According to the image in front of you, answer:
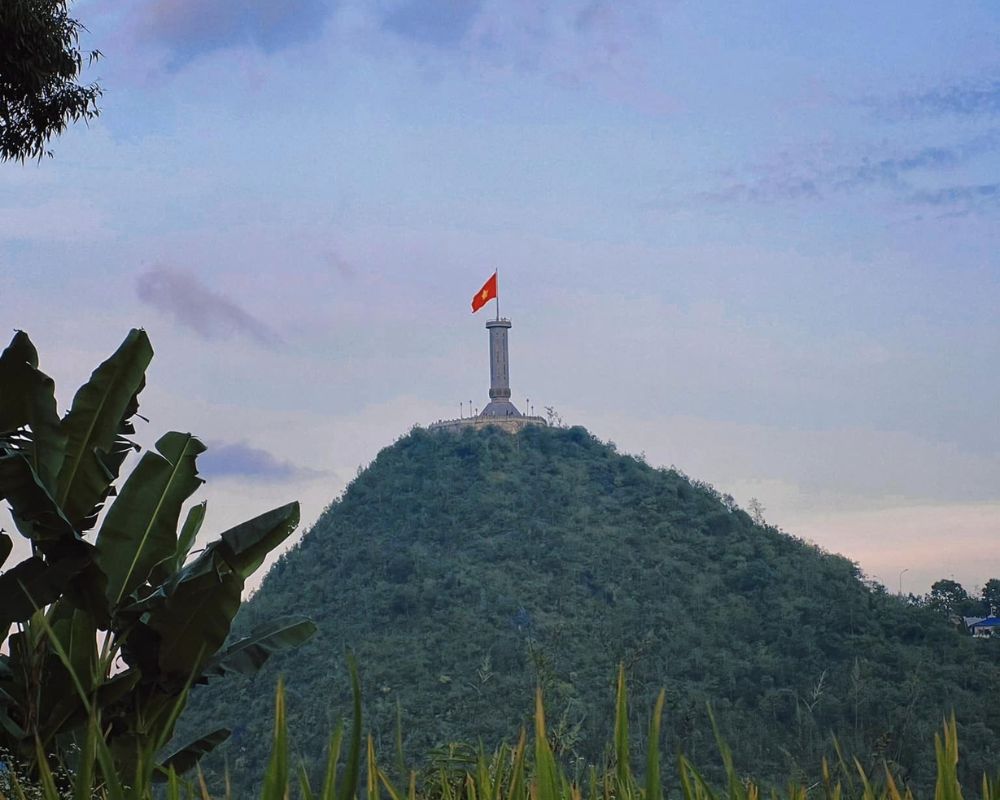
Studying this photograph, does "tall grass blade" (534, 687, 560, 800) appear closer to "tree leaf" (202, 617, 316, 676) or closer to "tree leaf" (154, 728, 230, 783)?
"tree leaf" (202, 617, 316, 676)

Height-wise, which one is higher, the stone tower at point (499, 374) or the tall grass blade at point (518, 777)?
the stone tower at point (499, 374)

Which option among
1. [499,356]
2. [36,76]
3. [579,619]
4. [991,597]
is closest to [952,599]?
[991,597]

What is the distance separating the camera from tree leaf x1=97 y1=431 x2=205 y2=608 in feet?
15.6

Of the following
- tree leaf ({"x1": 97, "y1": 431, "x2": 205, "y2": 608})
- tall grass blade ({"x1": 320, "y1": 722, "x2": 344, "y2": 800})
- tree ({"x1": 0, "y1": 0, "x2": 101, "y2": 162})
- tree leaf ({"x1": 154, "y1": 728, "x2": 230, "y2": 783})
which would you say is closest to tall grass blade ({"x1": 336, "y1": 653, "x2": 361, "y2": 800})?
tall grass blade ({"x1": 320, "y1": 722, "x2": 344, "y2": 800})

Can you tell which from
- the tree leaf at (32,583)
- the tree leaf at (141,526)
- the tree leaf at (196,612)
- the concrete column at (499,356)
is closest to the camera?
the tree leaf at (32,583)

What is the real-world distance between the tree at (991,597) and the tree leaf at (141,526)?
123 feet

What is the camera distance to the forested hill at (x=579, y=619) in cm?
2934

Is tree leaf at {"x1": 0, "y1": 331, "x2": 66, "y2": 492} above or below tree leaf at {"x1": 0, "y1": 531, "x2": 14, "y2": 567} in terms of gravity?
above

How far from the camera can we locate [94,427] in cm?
481

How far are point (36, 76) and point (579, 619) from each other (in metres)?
34.2

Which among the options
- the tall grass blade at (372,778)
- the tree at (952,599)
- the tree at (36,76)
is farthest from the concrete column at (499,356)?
the tall grass blade at (372,778)

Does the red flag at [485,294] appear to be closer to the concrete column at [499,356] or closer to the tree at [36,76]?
the concrete column at [499,356]

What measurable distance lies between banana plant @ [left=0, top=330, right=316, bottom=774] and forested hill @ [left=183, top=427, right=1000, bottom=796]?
19.8 metres

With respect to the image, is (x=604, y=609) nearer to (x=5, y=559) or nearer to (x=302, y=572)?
(x=302, y=572)
